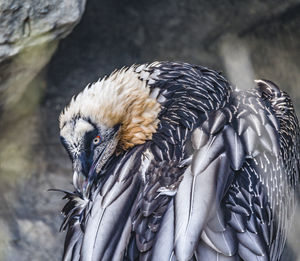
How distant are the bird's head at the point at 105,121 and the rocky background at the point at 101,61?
0.97 m

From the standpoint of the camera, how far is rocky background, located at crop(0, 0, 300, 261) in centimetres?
394

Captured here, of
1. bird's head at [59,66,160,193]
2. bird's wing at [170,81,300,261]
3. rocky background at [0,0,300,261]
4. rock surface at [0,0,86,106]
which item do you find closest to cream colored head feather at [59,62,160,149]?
bird's head at [59,66,160,193]

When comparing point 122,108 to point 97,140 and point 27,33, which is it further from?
point 27,33

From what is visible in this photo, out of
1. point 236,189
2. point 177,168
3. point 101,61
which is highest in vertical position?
point 101,61

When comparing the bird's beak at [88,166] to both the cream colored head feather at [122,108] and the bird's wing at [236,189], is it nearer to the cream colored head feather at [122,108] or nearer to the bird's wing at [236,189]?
the cream colored head feather at [122,108]

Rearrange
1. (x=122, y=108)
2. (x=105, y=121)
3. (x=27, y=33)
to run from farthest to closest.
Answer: (x=27, y=33), (x=122, y=108), (x=105, y=121)

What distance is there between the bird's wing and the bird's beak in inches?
18.4

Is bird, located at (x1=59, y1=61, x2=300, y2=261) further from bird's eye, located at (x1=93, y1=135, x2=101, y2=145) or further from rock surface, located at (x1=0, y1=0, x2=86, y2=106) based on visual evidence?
rock surface, located at (x1=0, y1=0, x2=86, y2=106)

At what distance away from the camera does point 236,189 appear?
2244 millimetres

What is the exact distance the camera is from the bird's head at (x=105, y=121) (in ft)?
8.23

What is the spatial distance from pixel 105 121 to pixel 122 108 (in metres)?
0.14

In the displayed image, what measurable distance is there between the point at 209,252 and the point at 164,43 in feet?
8.66

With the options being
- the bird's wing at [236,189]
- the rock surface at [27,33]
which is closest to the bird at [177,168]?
the bird's wing at [236,189]

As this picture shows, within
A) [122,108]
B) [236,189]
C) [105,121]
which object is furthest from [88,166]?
[236,189]
